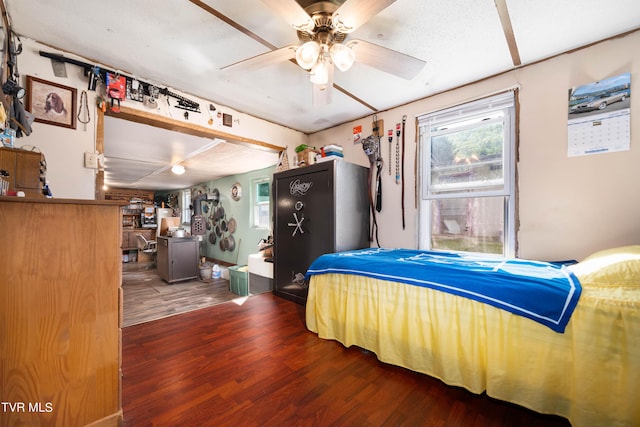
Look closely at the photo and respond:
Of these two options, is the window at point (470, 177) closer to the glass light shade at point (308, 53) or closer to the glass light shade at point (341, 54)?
the glass light shade at point (341, 54)

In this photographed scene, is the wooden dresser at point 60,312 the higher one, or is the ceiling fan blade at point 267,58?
the ceiling fan blade at point 267,58

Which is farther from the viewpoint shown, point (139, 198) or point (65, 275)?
point (139, 198)

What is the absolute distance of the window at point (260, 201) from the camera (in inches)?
222

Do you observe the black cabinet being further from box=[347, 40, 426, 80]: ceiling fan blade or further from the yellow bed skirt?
box=[347, 40, 426, 80]: ceiling fan blade

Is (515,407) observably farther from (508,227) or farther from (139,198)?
(139,198)

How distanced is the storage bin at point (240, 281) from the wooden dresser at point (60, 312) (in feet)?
11.1

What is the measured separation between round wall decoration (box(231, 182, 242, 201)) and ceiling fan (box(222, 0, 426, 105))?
15.4 ft

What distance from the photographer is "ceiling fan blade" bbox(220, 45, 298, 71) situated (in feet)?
5.29

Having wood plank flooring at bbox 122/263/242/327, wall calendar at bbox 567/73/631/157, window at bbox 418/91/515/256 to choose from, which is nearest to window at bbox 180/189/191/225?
wood plank flooring at bbox 122/263/242/327

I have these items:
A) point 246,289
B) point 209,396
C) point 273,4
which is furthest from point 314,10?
point 246,289

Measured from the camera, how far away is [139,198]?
9062 millimetres

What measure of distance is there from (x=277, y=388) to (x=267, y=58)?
2.08 m

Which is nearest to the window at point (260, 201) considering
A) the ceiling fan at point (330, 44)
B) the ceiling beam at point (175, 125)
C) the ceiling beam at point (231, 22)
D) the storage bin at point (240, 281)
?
the storage bin at point (240, 281)

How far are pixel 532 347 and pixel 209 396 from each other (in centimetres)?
168
